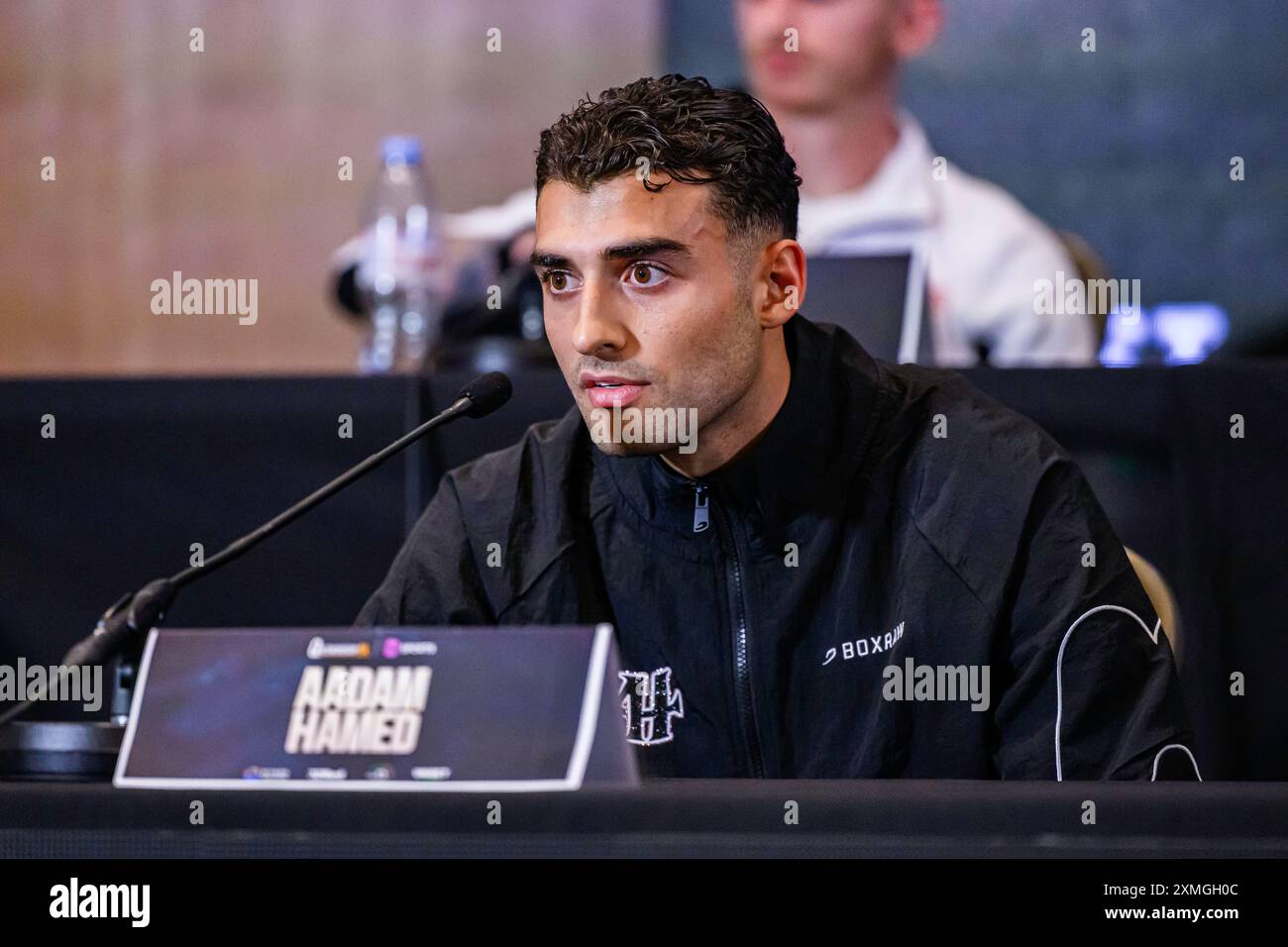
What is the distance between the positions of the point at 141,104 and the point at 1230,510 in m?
3.02

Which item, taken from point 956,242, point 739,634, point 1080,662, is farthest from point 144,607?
point 956,242

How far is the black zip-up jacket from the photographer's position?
4.53ft

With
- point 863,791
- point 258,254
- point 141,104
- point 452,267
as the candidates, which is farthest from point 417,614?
point 141,104

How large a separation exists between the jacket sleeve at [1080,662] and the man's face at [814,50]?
6.90 feet

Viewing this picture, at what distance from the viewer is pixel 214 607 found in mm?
2021

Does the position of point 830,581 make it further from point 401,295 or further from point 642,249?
point 401,295

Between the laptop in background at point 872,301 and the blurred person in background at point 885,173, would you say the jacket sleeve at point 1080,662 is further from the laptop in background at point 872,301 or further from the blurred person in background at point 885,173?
the blurred person in background at point 885,173

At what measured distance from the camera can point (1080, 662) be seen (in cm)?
133

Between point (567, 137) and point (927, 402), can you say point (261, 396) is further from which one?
point (927, 402)

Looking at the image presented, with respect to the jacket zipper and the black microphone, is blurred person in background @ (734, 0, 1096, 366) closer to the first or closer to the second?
the jacket zipper

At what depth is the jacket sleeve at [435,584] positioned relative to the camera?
1479mm

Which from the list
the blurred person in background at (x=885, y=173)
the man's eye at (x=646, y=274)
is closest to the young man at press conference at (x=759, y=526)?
the man's eye at (x=646, y=274)

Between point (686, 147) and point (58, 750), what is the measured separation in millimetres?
751

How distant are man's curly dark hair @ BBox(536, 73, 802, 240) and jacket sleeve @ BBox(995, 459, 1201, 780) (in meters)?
0.38
